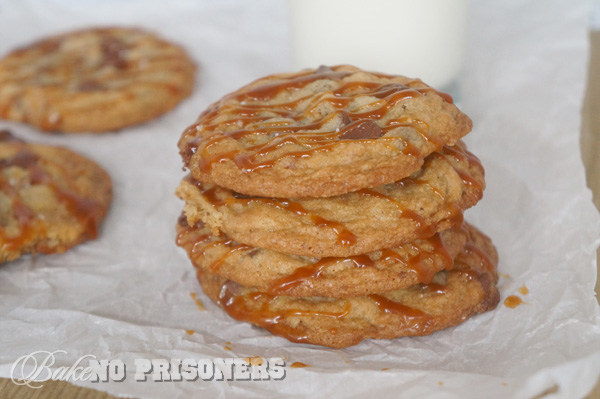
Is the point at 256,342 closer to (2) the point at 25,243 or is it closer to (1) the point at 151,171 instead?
(2) the point at 25,243

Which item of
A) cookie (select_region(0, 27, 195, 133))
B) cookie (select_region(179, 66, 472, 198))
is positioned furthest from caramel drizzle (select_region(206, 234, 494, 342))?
cookie (select_region(0, 27, 195, 133))

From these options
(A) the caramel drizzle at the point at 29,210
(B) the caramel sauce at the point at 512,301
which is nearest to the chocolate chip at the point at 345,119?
(B) the caramel sauce at the point at 512,301

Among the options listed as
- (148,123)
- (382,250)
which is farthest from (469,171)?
(148,123)

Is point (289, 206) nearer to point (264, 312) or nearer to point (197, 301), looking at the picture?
point (264, 312)

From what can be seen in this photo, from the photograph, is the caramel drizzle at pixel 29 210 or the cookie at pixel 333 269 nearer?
the cookie at pixel 333 269

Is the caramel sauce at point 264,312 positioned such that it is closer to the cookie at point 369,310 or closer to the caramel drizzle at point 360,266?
the cookie at point 369,310

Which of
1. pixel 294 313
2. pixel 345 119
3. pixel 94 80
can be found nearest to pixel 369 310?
pixel 294 313
